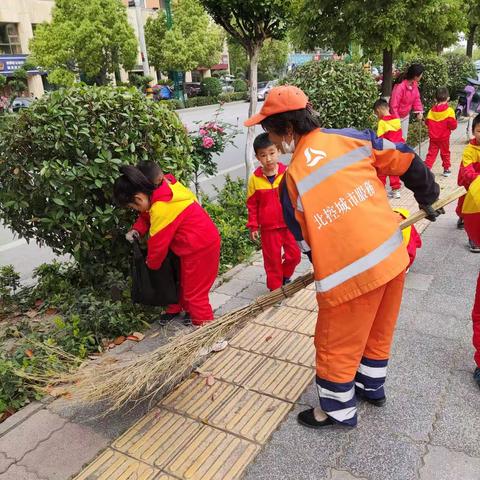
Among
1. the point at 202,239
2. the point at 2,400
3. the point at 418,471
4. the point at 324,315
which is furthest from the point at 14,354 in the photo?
the point at 418,471

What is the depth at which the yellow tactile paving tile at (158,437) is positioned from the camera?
2.30 m

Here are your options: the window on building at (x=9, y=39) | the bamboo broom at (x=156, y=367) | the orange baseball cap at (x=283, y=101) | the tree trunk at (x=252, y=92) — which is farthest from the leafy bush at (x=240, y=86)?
the orange baseball cap at (x=283, y=101)

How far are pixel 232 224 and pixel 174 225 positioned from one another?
7.77ft

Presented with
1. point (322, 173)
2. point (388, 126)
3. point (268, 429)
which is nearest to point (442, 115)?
point (388, 126)

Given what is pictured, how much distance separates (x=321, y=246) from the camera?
2037 mm

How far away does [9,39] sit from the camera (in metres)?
30.8

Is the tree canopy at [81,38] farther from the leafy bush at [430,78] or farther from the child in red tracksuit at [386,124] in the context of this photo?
the child in red tracksuit at [386,124]

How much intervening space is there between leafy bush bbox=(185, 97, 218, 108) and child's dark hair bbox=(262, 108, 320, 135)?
29214mm

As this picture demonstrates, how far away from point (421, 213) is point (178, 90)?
102ft

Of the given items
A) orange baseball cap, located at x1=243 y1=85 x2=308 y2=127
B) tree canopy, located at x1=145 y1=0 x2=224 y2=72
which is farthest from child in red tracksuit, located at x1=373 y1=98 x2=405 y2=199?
tree canopy, located at x1=145 y1=0 x2=224 y2=72

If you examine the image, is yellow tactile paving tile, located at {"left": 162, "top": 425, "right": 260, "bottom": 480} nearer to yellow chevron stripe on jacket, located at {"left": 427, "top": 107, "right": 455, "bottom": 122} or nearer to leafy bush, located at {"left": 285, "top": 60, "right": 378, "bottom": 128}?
leafy bush, located at {"left": 285, "top": 60, "right": 378, "bottom": 128}

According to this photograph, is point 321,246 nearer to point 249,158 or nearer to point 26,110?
point 26,110

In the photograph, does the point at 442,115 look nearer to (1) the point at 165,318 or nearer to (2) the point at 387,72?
(2) the point at 387,72

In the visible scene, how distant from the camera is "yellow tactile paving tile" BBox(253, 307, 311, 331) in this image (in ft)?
11.2
